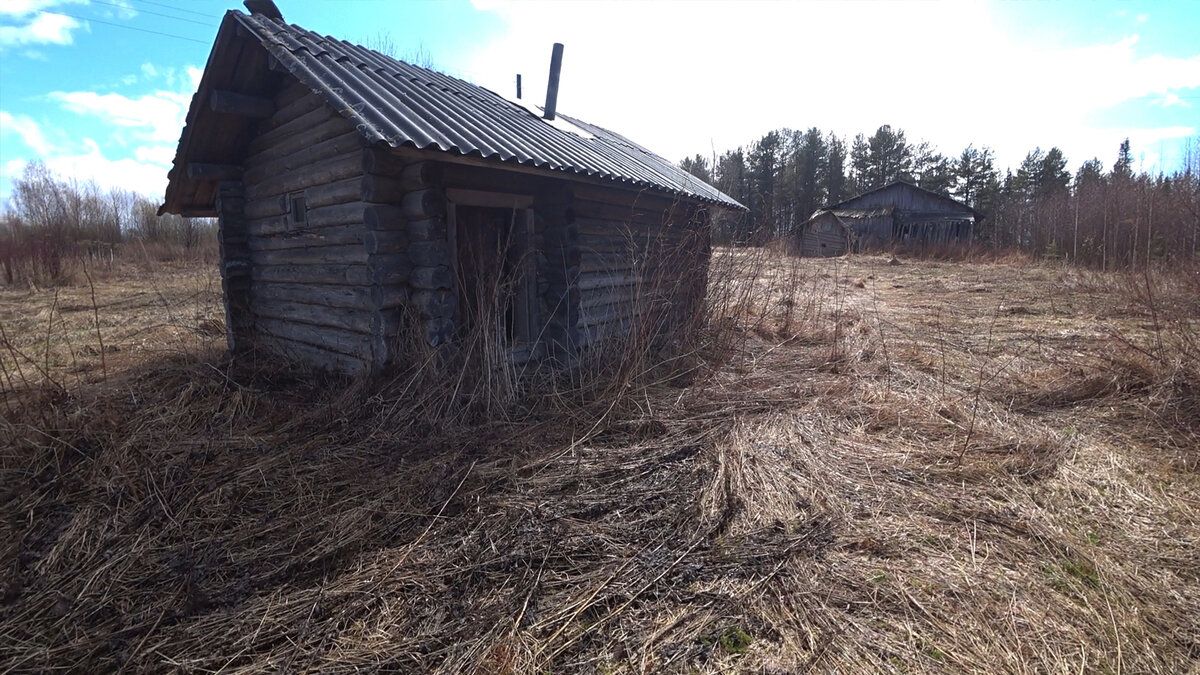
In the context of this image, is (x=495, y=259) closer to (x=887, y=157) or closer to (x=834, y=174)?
(x=834, y=174)

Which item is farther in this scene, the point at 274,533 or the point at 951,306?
the point at 951,306

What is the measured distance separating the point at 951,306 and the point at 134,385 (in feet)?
47.6

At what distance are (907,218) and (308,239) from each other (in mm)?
32240

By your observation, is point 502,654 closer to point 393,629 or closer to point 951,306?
point 393,629

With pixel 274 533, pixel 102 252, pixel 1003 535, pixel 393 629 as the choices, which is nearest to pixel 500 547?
pixel 393 629

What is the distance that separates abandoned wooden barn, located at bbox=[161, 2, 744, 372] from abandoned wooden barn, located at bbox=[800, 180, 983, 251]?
2530 centimetres

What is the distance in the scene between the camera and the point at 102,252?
72.7 ft

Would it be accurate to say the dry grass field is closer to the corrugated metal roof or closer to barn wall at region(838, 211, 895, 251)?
barn wall at region(838, 211, 895, 251)

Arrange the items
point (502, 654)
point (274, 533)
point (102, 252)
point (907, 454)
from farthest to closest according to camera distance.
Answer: point (102, 252) → point (907, 454) → point (274, 533) → point (502, 654)

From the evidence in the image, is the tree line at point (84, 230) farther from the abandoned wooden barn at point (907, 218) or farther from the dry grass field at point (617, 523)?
the abandoned wooden barn at point (907, 218)

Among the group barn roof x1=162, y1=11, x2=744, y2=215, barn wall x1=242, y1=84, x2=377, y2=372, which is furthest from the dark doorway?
barn wall x1=242, y1=84, x2=377, y2=372

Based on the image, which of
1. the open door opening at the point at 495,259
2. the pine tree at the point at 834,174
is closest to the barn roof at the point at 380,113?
the open door opening at the point at 495,259

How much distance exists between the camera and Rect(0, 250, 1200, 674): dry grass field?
2.22 m

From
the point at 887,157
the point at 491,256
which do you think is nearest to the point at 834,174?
the point at 887,157
